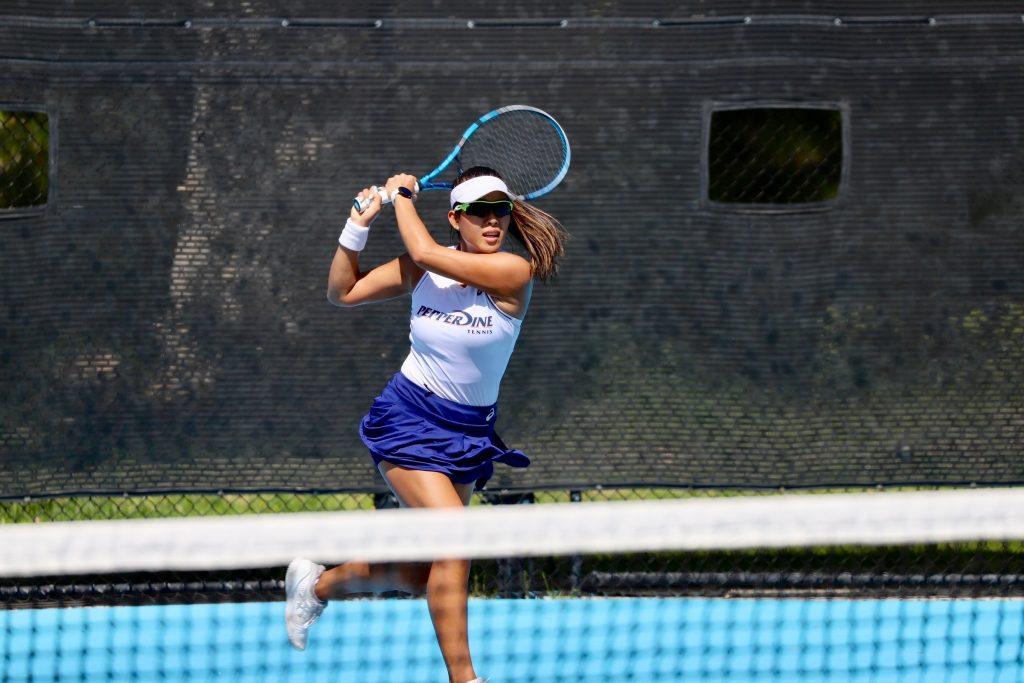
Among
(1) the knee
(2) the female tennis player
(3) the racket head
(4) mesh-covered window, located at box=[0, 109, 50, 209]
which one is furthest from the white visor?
(4) mesh-covered window, located at box=[0, 109, 50, 209]

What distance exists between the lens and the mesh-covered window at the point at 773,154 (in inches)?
182

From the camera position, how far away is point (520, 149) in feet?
13.6

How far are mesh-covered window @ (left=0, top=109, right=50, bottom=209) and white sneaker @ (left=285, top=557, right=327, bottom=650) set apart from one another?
69.0 inches

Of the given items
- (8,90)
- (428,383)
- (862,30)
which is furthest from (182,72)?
(862,30)

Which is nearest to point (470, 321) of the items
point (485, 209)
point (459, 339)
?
point (459, 339)

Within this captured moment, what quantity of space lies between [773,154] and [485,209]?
1.62 meters

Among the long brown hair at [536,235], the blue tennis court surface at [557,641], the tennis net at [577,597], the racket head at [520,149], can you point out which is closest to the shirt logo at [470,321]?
the long brown hair at [536,235]

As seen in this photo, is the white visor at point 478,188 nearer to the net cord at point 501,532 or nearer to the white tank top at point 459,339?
the white tank top at point 459,339

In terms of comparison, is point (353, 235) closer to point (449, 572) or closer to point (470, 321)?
point (470, 321)

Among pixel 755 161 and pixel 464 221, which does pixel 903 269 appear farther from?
pixel 464 221

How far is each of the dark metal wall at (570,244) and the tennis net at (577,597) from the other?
1.39ft

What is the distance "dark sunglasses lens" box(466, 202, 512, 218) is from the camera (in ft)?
11.2

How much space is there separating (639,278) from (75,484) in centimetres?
197

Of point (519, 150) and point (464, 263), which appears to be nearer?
point (464, 263)
